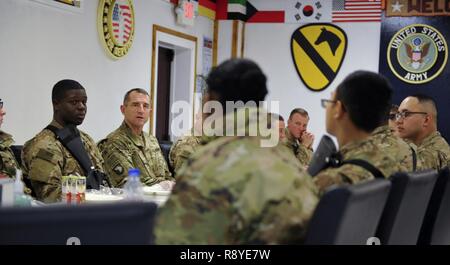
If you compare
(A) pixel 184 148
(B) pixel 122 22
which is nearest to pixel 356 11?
(B) pixel 122 22

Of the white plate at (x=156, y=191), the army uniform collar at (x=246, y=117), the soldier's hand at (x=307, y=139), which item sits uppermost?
the army uniform collar at (x=246, y=117)

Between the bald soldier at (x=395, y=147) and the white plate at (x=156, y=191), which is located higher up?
the bald soldier at (x=395, y=147)

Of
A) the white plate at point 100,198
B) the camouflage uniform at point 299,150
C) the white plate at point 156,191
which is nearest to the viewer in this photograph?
the white plate at point 100,198

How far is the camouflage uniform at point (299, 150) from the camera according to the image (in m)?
6.02

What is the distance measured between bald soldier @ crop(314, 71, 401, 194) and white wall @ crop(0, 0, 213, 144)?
323 cm

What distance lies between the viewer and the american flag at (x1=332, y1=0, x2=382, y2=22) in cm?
869

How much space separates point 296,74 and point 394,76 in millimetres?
1357

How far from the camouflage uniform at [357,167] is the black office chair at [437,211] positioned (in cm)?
60

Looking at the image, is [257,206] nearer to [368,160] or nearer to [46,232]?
[46,232]

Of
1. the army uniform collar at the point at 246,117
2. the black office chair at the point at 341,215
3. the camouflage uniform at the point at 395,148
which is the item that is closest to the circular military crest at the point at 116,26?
the camouflage uniform at the point at 395,148

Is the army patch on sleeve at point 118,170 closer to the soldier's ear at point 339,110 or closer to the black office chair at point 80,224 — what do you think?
the soldier's ear at point 339,110

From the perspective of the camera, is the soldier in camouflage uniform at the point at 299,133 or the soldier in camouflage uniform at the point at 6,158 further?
the soldier in camouflage uniform at the point at 299,133

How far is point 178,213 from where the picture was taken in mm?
1655

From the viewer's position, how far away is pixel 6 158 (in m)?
3.87
